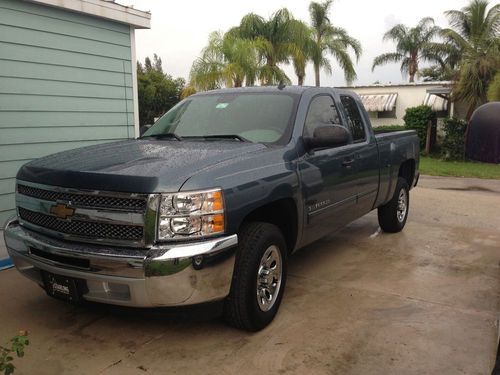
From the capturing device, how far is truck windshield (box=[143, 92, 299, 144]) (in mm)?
4188

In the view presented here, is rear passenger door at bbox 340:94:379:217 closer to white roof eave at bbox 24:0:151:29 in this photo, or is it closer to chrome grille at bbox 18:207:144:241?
chrome grille at bbox 18:207:144:241

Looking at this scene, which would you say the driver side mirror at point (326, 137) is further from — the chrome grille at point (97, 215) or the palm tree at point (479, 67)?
the palm tree at point (479, 67)

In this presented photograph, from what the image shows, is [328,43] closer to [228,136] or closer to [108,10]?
[108,10]

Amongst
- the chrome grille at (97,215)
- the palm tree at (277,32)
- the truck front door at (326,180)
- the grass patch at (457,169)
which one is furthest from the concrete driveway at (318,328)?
the palm tree at (277,32)

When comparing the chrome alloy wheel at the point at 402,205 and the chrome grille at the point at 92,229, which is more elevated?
the chrome grille at the point at 92,229

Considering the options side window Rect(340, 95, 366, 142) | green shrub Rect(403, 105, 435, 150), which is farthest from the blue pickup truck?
green shrub Rect(403, 105, 435, 150)

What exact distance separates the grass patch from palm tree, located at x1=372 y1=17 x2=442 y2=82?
1945 cm

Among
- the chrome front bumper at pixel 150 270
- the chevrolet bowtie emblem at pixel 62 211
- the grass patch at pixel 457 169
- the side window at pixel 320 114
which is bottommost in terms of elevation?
the grass patch at pixel 457 169

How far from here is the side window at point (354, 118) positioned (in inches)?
207

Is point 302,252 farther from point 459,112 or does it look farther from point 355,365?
point 459,112

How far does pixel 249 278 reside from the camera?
338cm

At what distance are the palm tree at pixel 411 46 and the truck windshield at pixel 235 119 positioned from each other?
109 feet

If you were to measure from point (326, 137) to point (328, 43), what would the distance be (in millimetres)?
22738

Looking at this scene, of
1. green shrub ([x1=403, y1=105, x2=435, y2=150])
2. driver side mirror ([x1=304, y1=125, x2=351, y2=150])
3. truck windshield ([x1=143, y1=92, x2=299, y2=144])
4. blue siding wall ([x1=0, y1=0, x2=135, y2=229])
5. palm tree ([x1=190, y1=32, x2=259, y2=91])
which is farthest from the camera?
green shrub ([x1=403, y1=105, x2=435, y2=150])
